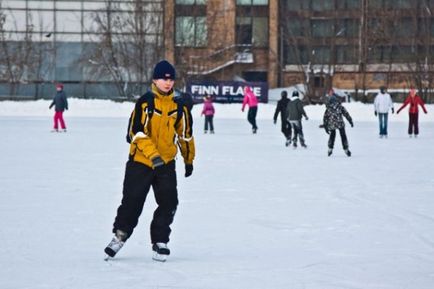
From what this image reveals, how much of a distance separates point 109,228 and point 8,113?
33.5 metres

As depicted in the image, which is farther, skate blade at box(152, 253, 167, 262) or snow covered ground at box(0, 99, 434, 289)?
skate blade at box(152, 253, 167, 262)

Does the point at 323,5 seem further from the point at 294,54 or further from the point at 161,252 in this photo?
the point at 161,252

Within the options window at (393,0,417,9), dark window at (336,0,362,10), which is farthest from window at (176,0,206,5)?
window at (393,0,417,9)

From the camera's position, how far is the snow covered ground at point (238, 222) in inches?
260

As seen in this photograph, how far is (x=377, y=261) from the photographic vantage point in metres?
7.21

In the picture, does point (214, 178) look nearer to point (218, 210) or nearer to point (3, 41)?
point (218, 210)

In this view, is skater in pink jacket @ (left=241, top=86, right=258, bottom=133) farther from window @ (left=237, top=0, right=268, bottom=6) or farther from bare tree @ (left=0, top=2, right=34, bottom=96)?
window @ (left=237, top=0, right=268, bottom=6)

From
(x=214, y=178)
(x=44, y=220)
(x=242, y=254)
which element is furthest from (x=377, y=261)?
(x=214, y=178)

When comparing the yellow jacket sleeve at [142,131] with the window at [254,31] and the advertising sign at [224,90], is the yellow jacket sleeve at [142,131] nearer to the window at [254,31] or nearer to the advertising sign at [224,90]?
the advertising sign at [224,90]

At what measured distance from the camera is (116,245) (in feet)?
23.4

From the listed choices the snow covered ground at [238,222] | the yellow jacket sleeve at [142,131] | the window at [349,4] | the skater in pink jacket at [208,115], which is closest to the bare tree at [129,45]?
the window at [349,4]

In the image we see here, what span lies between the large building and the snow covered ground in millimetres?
38430

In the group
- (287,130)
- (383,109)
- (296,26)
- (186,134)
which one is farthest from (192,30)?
(186,134)

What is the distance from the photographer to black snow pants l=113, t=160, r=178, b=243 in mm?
7172
